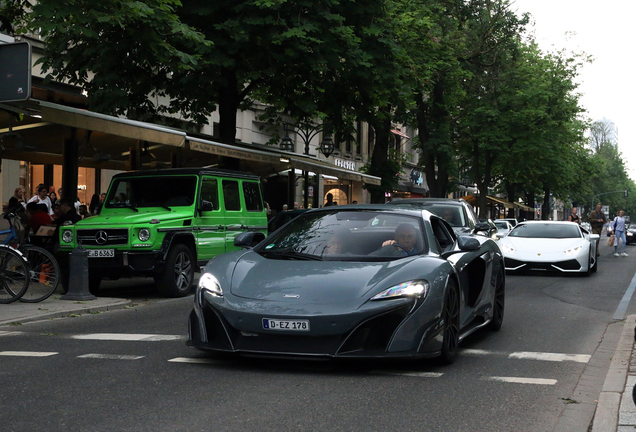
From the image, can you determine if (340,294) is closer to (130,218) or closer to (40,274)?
(40,274)

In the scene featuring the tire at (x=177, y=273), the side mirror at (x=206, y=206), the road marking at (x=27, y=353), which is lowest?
the road marking at (x=27, y=353)

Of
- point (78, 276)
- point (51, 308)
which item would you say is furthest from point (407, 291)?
point (78, 276)

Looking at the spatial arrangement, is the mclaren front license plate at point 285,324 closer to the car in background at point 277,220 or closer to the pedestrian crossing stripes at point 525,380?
the pedestrian crossing stripes at point 525,380

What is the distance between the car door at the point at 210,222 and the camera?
533 inches

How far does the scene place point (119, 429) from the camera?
4.67 meters

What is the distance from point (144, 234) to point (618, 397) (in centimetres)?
822

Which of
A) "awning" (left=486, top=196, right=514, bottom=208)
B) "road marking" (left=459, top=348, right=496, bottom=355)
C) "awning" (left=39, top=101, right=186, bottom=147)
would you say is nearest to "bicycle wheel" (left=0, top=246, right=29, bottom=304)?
"awning" (left=39, top=101, right=186, bottom=147)

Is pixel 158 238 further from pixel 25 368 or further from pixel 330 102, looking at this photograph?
pixel 330 102

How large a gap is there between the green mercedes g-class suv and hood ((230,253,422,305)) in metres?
5.82

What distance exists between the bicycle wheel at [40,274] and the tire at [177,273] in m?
1.62

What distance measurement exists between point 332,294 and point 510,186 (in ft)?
205

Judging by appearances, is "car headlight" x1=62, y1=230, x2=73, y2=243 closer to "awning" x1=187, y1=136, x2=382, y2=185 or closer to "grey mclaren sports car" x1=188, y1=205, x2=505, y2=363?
"awning" x1=187, y1=136, x2=382, y2=185

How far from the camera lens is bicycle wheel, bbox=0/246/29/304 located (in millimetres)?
11242

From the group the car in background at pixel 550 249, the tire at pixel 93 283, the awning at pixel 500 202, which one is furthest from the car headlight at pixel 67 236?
the awning at pixel 500 202
